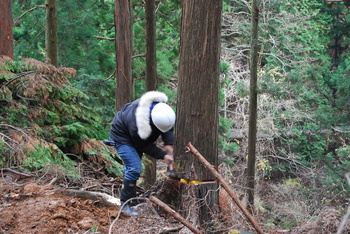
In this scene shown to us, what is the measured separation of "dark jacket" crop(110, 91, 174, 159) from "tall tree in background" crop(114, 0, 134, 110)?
222 inches

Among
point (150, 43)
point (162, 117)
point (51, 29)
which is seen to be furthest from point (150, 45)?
point (162, 117)

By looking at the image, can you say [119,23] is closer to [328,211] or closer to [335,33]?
[328,211]

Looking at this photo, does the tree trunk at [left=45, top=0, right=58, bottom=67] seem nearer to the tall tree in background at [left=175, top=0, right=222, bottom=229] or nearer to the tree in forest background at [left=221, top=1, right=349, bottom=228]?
the tall tree in background at [left=175, top=0, right=222, bottom=229]

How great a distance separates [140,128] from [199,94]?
2.86 feet

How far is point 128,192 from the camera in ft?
15.1

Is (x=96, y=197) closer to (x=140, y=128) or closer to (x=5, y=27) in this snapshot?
(x=140, y=128)

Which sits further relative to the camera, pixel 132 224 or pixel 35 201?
pixel 35 201

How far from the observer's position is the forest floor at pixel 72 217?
3965mm

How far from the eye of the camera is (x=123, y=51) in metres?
10.2

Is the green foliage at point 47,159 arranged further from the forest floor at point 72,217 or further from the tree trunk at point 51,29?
the tree trunk at point 51,29

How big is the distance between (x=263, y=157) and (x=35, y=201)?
20.1m

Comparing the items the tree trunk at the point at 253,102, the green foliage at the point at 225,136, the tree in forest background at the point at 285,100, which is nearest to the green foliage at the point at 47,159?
the tree trunk at the point at 253,102

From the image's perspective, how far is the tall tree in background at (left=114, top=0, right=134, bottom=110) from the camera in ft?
32.9

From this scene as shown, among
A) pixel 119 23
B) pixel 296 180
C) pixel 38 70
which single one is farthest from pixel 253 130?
pixel 296 180
